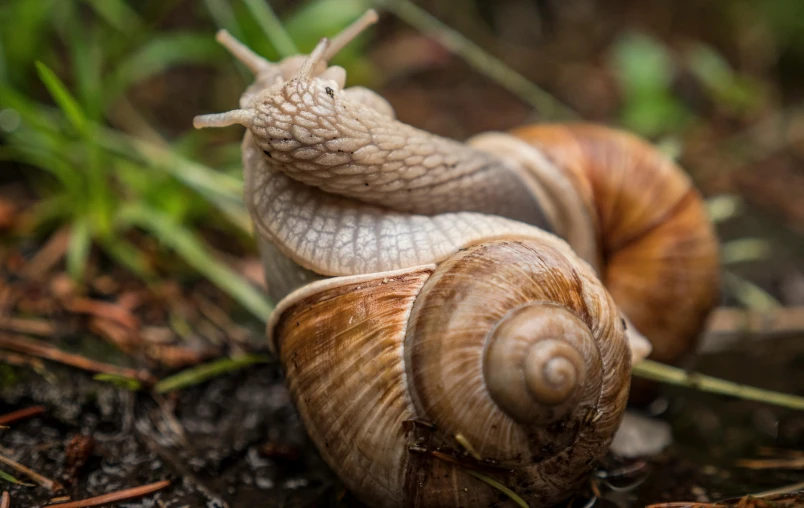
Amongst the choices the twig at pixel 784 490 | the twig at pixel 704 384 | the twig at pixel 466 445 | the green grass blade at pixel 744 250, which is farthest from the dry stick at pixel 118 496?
the green grass blade at pixel 744 250

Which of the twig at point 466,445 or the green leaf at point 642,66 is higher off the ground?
the green leaf at point 642,66

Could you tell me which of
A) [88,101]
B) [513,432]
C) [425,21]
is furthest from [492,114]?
[513,432]

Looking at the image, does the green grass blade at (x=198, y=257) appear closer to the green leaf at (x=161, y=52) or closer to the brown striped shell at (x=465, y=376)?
the green leaf at (x=161, y=52)

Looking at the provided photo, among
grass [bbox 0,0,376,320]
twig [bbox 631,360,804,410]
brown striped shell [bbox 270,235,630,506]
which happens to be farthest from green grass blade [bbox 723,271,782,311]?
grass [bbox 0,0,376,320]

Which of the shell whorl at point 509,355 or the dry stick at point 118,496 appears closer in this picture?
the shell whorl at point 509,355

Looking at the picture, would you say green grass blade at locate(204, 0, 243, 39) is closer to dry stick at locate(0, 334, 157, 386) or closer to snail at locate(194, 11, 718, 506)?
snail at locate(194, 11, 718, 506)

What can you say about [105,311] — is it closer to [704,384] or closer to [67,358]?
[67,358]

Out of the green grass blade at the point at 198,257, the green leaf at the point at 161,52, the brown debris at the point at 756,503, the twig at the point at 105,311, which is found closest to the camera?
the brown debris at the point at 756,503

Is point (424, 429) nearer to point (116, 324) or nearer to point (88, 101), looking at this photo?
point (116, 324)
